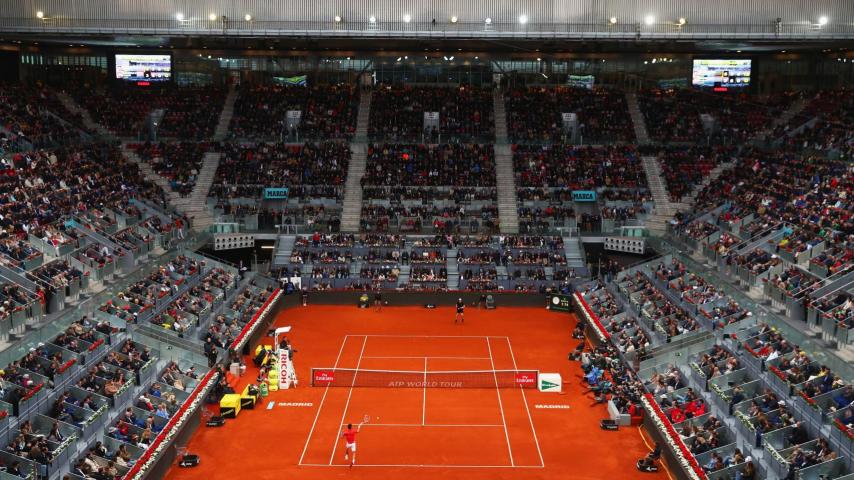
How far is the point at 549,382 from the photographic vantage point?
33.9 m

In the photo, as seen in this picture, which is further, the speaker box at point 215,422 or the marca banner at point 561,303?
the marca banner at point 561,303

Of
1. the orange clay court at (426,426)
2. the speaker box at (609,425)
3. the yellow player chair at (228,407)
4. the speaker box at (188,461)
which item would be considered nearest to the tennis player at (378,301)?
the orange clay court at (426,426)

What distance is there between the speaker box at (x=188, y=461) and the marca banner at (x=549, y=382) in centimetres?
1323

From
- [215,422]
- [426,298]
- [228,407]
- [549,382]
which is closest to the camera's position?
[215,422]

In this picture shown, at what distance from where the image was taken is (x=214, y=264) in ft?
154

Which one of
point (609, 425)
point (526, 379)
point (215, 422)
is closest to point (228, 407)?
point (215, 422)

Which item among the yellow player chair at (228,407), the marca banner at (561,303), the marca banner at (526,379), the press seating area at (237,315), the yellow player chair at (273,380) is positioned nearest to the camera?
the yellow player chair at (228,407)

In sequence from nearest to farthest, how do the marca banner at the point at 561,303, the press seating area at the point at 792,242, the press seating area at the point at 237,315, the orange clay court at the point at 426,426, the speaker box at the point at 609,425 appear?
1. the orange clay court at the point at 426,426
2. the speaker box at the point at 609,425
3. the press seating area at the point at 792,242
4. the press seating area at the point at 237,315
5. the marca banner at the point at 561,303

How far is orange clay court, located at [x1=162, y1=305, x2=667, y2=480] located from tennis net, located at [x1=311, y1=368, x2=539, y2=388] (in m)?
0.12

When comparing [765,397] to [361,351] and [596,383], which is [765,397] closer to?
[596,383]

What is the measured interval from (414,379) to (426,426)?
424 centimetres

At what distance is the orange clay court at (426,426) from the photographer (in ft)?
88.1

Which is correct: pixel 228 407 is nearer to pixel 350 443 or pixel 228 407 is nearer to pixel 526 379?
pixel 350 443

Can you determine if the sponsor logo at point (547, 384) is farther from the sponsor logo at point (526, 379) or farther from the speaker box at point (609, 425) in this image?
the speaker box at point (609, 425)
